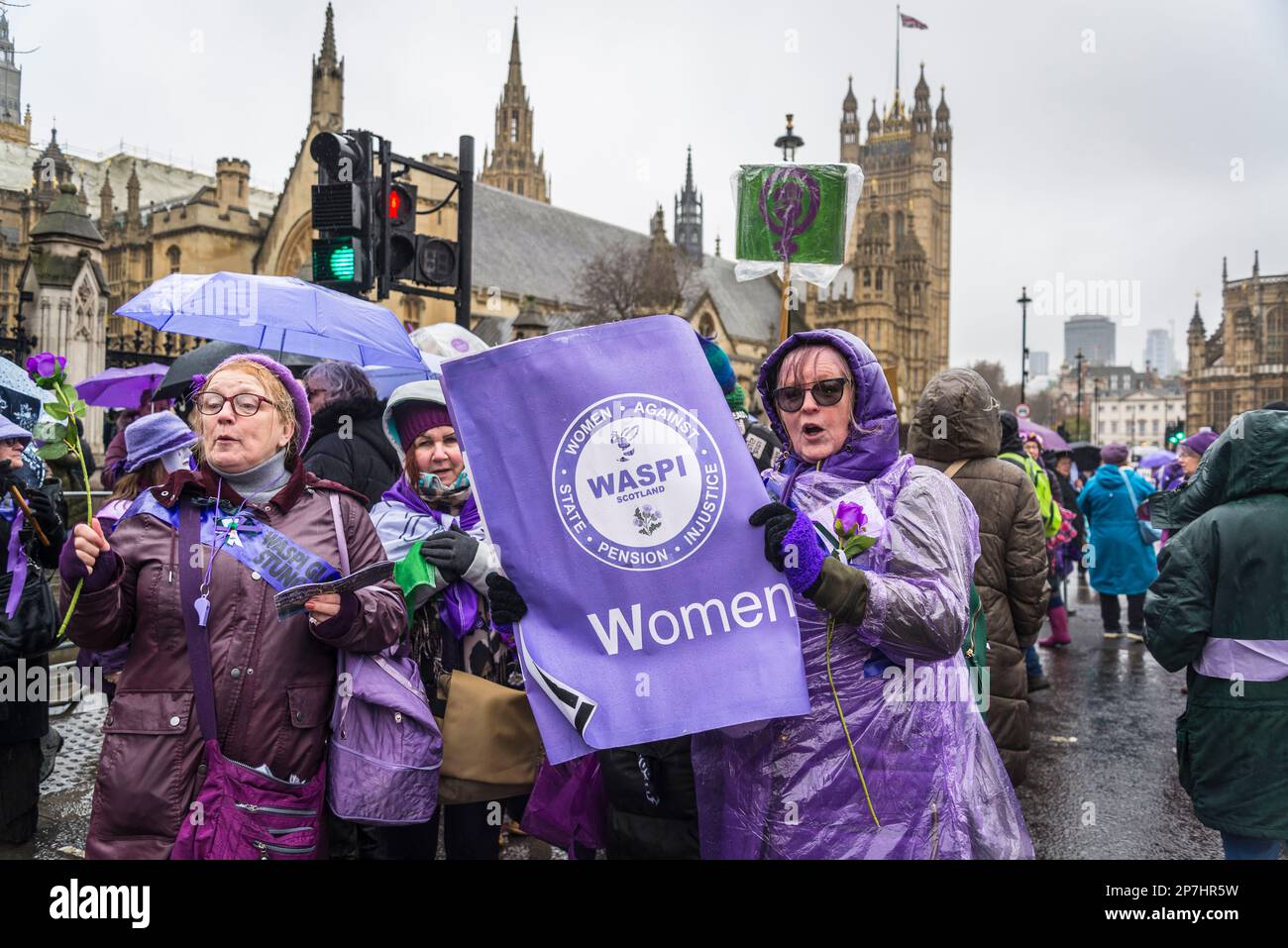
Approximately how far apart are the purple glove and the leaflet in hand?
3.51 feet

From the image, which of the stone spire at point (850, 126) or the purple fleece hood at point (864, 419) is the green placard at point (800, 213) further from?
the stone spire at point (850, 126)

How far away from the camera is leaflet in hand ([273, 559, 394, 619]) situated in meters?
2.57

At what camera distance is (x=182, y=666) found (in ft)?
8.88

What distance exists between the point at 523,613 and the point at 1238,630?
9.05 ft

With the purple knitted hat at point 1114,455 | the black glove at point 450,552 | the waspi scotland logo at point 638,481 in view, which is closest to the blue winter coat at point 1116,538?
the purple knitted hat at point 1114,455

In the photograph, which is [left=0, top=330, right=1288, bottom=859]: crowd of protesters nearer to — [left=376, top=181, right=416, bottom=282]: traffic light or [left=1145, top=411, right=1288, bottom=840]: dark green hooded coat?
[left=1145, top=411, right=1288, bottom=840]: dark green hooded coat

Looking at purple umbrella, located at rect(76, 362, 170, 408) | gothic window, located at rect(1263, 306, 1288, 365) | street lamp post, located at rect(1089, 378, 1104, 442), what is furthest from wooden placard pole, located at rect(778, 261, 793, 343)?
gothic window, located at rect(1263, 306, 1288, 365)

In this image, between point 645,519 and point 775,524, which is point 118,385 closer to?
point 645,519

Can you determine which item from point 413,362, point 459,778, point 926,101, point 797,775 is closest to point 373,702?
point 459,778

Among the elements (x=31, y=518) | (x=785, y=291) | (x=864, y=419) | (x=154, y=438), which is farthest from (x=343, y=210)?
(x=864, y=419)

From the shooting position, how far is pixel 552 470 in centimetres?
256

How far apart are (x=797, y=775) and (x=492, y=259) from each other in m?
53.0

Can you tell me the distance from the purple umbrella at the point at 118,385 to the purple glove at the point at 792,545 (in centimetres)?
959
